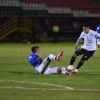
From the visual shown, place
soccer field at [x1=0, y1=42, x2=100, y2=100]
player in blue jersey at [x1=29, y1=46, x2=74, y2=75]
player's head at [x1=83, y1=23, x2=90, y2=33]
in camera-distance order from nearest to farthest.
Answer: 1. soccer field at [x1=0, y1=42, x2=100, y2=100]
2. player in blue jersey at [x1=29, y1=46, x2=74, y2=75]
3. player's head at [x1=83, y1=23, x2=90, y2=33]

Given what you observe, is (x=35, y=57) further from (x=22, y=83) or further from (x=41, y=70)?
(x=22, y=83)

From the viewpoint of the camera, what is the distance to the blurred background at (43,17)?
34.8 meters

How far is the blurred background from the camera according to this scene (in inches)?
1368

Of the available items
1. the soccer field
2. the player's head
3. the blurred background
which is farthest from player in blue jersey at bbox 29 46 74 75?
the blurred background

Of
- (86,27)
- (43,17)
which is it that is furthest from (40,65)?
(43,17)

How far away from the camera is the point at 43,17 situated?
35.9m

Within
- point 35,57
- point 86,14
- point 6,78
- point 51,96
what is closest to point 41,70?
point 35,57

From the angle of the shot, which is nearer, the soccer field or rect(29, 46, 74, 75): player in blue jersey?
the soccer field

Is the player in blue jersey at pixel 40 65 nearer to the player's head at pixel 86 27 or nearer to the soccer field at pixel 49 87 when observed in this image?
the soccer field at pixel 49 87

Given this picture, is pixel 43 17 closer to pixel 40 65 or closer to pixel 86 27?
pixel 86 27

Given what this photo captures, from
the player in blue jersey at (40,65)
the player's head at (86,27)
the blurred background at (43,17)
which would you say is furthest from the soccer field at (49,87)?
the blurred background at (43,17)

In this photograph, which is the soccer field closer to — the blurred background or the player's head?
the player's head

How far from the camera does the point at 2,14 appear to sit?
3509 cm

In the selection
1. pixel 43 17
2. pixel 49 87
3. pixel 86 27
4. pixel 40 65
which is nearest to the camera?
pixel 49 87
